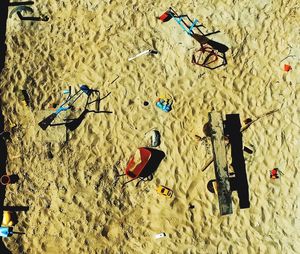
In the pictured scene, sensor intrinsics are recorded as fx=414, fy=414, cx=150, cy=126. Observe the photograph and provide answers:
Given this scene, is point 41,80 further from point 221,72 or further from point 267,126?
point 267,126

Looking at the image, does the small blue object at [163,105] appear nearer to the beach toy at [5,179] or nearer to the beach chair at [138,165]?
the beach chair at [138,165]

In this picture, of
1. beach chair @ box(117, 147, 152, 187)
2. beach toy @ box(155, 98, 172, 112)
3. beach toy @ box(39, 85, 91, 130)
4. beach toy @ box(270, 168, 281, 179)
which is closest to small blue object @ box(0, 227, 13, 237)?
beach toy @ box(39, 85, 91, 130)

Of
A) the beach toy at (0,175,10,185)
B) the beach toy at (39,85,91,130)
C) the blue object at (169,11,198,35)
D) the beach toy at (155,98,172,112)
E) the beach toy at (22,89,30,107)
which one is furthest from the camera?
the blue object at (169,11,198,35)

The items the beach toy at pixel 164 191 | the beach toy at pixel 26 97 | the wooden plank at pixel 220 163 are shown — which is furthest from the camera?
the beach toy at pixel 26 97

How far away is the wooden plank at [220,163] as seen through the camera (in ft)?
35.6

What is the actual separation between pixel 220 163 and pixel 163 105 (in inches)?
88.3

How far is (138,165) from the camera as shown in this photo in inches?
439

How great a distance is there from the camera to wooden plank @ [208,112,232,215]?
1086 centimetres

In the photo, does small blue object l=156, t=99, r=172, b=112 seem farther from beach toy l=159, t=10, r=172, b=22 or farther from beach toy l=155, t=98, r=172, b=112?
beach toy l=159, t=10, r=172, b=22

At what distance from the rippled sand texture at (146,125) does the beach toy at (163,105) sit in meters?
0.14

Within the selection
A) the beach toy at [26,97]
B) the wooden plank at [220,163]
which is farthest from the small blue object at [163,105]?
the beach toy at [26,97]

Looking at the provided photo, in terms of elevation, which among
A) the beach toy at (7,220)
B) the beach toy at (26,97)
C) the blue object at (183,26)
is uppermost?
the blue object at (183,26)

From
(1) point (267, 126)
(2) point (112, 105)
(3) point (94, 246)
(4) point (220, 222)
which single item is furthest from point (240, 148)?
(3) point (94, 246)

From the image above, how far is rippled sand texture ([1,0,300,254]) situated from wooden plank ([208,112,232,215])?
0.30 metres
